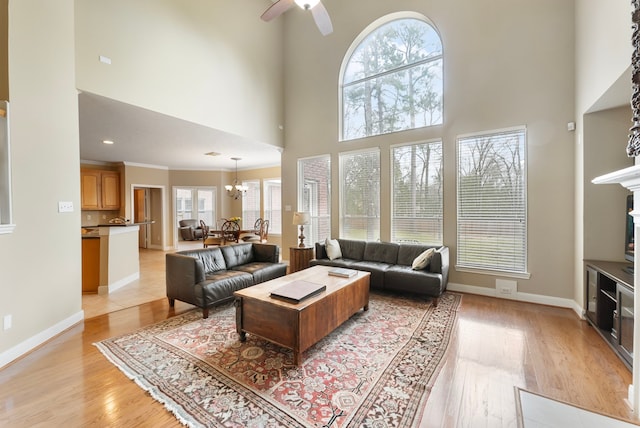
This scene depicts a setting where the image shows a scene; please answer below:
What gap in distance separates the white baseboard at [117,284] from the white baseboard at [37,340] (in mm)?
1124

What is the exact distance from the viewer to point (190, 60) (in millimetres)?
4125

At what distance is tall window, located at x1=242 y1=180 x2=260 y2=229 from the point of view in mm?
8795

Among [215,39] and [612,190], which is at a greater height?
[215,39]

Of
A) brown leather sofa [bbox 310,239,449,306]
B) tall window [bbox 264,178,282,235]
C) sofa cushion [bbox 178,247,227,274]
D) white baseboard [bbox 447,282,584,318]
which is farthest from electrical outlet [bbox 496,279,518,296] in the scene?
tall window [bbox 264,178,282,235]

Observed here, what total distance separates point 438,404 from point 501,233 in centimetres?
295

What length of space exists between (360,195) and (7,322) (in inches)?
183

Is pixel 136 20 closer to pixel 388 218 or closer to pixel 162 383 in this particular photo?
pixel 162 383

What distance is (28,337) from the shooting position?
96.7 inches

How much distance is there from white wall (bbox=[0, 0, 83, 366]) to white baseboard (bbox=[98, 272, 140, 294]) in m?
1.15

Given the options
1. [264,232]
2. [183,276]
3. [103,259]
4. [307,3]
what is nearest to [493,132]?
[307,3]

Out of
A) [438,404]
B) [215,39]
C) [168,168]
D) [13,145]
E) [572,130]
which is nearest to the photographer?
[438,404]

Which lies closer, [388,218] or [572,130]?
[572,130]

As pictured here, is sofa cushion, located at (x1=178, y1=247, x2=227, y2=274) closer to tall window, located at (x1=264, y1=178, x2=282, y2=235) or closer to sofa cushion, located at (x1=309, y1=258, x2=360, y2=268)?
sofa cushion, located at (x1=309, y1=258, x2=360, y2=268)

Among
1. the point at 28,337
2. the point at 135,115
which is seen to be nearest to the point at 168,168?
the point at 135,115
